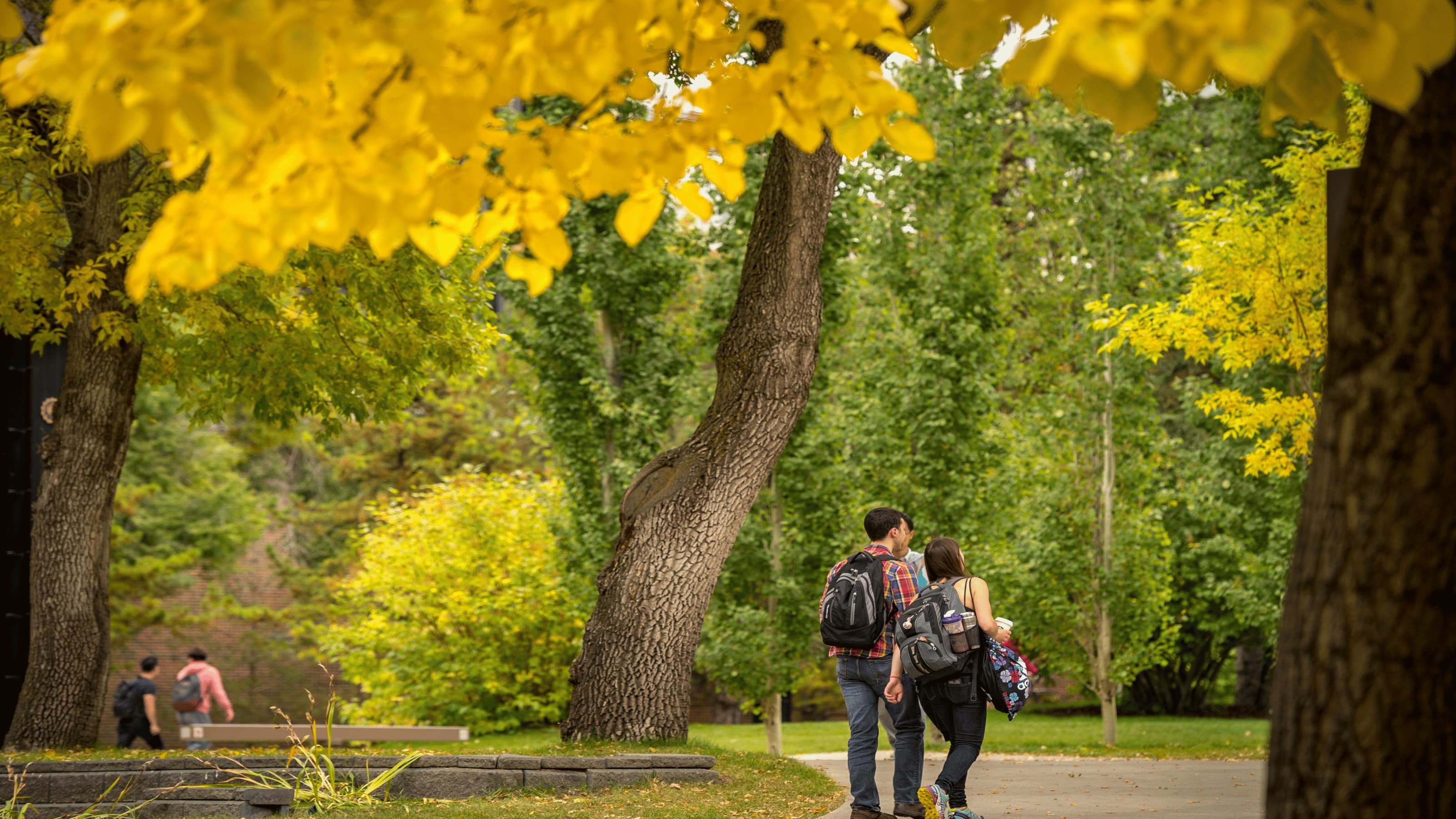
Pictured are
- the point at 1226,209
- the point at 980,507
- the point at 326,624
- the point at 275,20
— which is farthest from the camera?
the point at 326,624

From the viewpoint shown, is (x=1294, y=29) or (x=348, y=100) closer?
(x=1294, y=29)

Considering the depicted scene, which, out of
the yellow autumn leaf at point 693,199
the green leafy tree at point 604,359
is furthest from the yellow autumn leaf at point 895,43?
the green leafy tree at point 604,359

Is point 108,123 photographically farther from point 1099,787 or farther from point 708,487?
point 1099,787

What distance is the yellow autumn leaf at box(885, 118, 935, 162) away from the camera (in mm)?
2902

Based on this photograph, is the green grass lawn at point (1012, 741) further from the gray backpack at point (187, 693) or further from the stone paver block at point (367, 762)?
the stone paver block at point (367, 762)

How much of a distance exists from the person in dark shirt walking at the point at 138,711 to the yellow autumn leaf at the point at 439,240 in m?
14.9

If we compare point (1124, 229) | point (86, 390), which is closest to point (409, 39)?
point (86, 390)

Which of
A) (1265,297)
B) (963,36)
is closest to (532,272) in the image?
(963,36)

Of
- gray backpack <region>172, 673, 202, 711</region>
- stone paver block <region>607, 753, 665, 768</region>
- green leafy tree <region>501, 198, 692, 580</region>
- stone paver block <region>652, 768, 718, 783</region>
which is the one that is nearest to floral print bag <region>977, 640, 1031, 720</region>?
stone paver block <region>652, 768, 718, 783</region>

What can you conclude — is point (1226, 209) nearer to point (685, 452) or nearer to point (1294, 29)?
point (685, 452)

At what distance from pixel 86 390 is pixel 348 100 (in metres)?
9.26

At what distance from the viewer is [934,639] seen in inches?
256

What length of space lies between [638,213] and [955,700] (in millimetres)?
4321

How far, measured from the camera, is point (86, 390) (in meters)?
10.8
